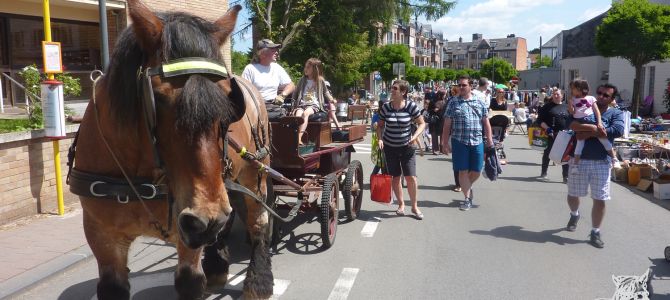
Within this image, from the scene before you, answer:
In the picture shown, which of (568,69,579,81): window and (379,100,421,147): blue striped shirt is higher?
(568,69,579,81): window

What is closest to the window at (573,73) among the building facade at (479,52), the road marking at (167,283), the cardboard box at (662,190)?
the cardboard box at (662,190)

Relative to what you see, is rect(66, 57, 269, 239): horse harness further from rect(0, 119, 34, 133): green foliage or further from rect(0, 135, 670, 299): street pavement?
rect(0, 119, 34, 133): green foliage

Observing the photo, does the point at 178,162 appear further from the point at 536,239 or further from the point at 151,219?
the point at 536,239

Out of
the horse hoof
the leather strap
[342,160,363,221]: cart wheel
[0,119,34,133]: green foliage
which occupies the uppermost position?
[0,119,34,133]: green foliage

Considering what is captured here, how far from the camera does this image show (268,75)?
6.24 m

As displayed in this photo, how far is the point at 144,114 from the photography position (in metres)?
2.61

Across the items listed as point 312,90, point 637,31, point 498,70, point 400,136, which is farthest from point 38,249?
point 498,70

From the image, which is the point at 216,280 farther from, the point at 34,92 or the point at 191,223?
the point at 34,92

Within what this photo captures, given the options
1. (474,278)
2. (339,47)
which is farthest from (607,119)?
(339,47)

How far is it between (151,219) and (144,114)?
773 mm

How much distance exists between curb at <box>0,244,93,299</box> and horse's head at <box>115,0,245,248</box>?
3.00 m

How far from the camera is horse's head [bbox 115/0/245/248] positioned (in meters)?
2.41

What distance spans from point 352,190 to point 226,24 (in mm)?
4332

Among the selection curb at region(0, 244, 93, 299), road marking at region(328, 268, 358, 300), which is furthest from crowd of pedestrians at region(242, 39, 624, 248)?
curb at region(0, 244, 93, 299)
